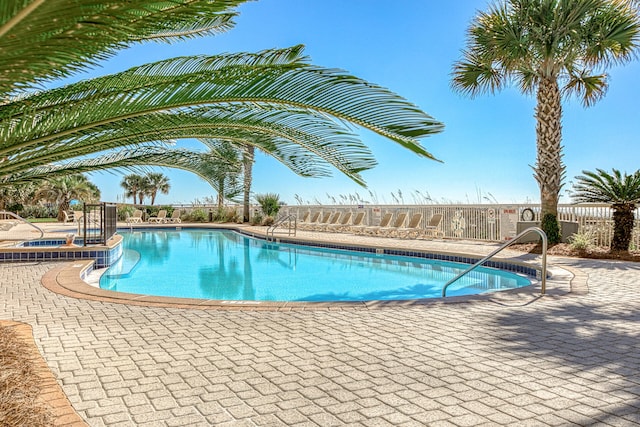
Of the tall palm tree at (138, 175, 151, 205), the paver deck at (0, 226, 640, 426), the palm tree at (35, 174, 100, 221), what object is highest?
the tall palm tree at (138, 175, 151, 205)

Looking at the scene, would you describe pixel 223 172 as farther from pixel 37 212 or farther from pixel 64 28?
pixel 37 212

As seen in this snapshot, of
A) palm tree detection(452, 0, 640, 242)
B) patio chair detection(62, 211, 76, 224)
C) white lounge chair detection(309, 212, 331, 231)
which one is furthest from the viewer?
patio chair detection(62, 211, 76, 224)

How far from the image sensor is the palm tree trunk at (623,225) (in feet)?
32.0

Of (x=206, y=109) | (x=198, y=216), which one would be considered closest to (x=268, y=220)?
(x=198, y=216)

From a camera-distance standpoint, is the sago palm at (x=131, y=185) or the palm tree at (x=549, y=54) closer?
the palm tree at (x=549, y=54)

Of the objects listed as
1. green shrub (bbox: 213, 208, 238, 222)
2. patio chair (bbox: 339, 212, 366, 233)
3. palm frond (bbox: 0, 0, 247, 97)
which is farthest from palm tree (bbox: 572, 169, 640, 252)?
green shrub (bbox: 213, 208, 238, 222)

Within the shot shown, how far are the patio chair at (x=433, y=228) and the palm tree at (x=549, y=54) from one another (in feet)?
13.2

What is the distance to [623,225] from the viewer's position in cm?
983

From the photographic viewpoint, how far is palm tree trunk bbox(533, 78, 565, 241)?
11.2 metres

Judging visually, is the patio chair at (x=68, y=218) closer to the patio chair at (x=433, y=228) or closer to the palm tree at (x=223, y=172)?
the patio chair at (x=433, y=228)

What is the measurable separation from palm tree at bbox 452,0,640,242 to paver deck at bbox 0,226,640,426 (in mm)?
7034

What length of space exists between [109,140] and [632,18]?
440 inches

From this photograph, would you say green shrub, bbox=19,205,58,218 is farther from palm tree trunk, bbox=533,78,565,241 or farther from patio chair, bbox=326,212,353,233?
palm tree trunk, bbox=533,78,565,241

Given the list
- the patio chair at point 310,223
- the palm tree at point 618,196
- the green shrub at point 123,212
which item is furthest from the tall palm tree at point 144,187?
the palm tree at point 618,196
